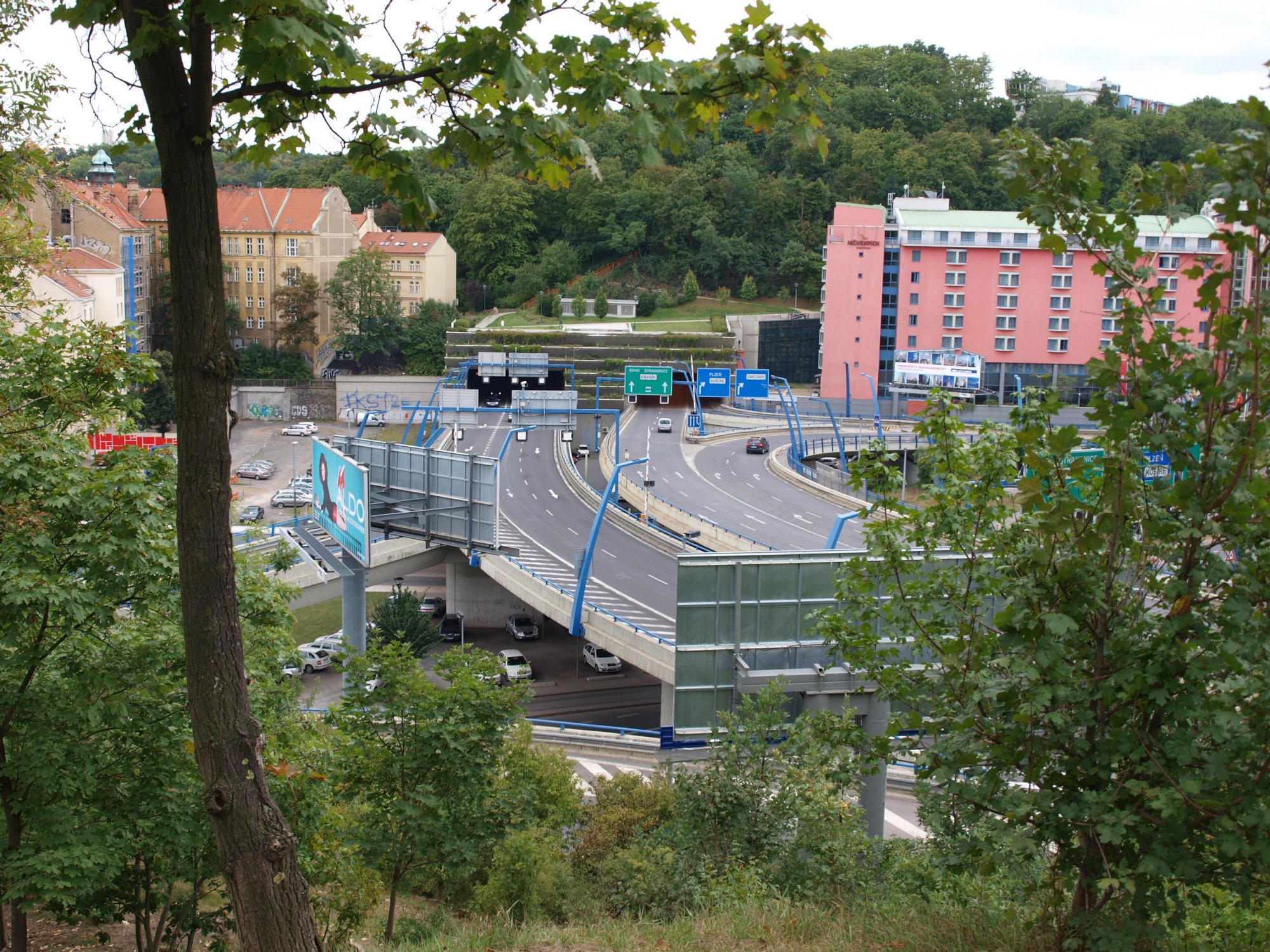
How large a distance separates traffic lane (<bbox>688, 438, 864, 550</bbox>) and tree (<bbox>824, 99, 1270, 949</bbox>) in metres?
24.9

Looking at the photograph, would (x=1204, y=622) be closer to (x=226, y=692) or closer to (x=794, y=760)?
(x=226, y=692)

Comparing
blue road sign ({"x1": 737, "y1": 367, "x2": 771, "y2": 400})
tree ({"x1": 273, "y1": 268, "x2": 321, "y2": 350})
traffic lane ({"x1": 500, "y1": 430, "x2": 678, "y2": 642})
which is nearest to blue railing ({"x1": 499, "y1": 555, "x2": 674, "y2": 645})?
traffic lane ({"x1": 500, "y1": 430, "x2": 678, "y2": 642})

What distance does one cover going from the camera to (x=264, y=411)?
6744 cm

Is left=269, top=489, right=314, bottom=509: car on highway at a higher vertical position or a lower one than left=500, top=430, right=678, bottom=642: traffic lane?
lower

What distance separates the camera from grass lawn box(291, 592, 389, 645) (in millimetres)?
34906

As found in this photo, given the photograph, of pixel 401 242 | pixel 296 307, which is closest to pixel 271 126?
pixel 296 307

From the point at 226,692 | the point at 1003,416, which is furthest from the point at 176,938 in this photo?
the point at 1003,416

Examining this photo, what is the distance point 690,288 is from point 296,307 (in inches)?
1170

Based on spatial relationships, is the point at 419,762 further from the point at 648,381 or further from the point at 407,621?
the point at 648,381

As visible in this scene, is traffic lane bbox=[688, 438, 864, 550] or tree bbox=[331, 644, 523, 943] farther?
traffic lane bbox=[688, 438, 864, 550]

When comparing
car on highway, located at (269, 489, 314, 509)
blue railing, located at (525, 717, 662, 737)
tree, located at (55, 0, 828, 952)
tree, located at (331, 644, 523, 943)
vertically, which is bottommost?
blue railing, located at (525, 717, 662, 737)

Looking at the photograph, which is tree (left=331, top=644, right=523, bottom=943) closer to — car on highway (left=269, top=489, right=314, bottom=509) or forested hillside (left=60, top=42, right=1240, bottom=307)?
car on highway (left=269, top=489, right=314, bottom=509)

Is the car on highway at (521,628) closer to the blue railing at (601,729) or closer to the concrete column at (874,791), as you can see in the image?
the blue railing at (601,729)

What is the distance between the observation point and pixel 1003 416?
57125 mm
